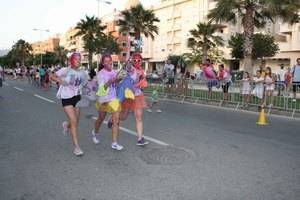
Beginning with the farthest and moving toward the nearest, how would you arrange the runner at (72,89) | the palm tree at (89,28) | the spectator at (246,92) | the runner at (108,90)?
the palm tree at (89,28), the spectator at (246,92), the runner at (108,90), the runner at (72,89)

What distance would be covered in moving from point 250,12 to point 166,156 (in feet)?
57.9

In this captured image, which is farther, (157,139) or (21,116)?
(21,116)

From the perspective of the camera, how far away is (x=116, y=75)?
23.2 feet

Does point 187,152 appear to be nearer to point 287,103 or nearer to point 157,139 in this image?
point 157,139

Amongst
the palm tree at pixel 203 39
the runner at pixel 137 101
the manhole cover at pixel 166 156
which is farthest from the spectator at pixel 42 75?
the palm tree at pixel 203 39

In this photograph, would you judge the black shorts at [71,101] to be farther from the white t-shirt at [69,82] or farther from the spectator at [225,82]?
the spectator at [225,82]

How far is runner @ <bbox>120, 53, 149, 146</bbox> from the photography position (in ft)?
24.4

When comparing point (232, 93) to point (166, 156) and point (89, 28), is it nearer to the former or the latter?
point (166, 156)

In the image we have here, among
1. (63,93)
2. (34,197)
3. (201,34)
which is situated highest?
(201,34)

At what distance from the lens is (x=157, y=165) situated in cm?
596

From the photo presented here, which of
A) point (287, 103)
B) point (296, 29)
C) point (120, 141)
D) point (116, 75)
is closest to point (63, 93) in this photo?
point (116, 75)

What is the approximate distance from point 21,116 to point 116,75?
19.2ft

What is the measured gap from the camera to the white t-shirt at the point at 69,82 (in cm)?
670

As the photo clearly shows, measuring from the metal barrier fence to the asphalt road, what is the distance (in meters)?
4.37
